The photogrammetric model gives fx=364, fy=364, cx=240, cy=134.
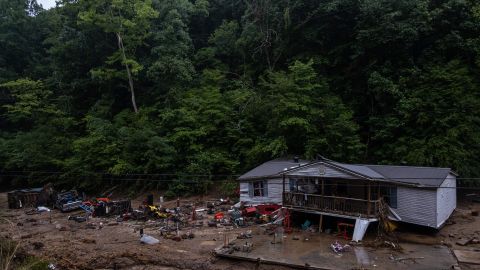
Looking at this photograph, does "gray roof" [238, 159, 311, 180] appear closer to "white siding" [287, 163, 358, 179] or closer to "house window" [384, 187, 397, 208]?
"white siding" [287, 163, 358, 179]

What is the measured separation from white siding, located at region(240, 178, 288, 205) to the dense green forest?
276cm

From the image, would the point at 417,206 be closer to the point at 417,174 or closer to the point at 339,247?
the point at 417,174

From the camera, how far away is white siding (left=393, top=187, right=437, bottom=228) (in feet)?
59.6

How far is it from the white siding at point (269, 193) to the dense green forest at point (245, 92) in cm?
276

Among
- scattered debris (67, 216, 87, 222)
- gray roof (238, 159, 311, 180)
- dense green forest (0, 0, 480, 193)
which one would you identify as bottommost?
scattered debris (67, 216, 87, 222)

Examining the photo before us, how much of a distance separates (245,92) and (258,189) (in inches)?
476

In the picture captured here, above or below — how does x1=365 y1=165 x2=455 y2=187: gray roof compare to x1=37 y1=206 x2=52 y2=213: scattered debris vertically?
above

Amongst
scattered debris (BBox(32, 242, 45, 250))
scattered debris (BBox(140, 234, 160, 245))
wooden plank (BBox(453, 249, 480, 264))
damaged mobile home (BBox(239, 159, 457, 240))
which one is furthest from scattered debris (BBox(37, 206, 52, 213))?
wooden plank (BBox(453, 249, 480, 264))

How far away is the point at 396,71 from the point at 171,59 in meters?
19.9

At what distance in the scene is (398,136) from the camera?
26672mm

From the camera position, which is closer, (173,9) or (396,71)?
(396,71)

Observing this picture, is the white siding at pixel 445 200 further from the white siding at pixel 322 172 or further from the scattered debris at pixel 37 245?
the scattered debris at pixel 37 245

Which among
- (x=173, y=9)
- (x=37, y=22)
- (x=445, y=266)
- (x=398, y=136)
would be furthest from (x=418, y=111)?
(x=37, y=22)

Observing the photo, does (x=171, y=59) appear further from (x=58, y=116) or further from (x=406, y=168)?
(x=406, y=168)
